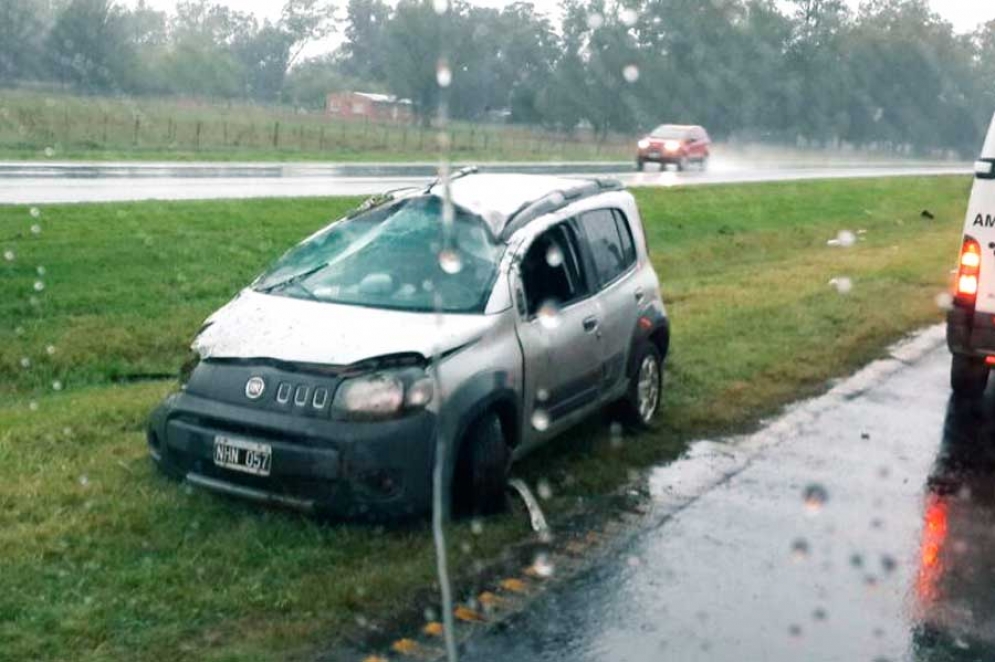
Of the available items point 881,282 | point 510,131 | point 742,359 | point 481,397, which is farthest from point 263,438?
point 510,131

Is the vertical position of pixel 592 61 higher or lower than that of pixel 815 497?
higher

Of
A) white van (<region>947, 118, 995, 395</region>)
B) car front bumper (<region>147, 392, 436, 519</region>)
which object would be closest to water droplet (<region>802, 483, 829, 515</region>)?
car front bumper (<region>147, 392, 436, 519</region>)

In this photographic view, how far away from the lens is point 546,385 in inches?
289

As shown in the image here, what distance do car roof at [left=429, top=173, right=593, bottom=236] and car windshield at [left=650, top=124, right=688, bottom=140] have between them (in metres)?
39.0

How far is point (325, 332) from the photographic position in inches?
259

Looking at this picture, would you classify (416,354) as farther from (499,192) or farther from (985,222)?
(985,222)

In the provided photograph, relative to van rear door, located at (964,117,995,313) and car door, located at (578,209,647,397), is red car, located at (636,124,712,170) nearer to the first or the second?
van rear door, located at (964,117,995,313)

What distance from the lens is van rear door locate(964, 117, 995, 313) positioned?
9.37m

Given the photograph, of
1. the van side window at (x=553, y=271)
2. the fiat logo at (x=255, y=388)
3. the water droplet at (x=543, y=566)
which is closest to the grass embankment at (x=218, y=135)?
the van side window at (x=553, y=271)

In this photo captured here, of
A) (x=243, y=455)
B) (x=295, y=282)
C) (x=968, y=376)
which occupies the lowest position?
(x=968, y=376)

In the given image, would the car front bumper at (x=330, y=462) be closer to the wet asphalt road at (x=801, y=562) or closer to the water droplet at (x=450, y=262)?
the wet asphalt road at (x=801, y=562)

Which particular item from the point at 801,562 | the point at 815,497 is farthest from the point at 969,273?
the point at 801,562

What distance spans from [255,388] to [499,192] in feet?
7.65

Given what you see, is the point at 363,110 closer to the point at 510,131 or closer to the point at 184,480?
the point at 510,131
